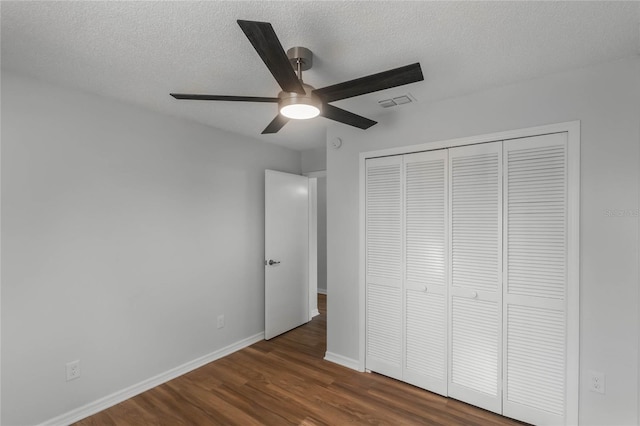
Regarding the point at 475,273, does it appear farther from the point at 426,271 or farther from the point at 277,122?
the point at 277,122

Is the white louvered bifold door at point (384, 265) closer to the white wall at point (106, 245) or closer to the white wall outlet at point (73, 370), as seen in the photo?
the white wall at point (106, 245)

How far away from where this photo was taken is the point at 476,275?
2393mm

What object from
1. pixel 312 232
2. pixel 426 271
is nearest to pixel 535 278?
pixel 426 271

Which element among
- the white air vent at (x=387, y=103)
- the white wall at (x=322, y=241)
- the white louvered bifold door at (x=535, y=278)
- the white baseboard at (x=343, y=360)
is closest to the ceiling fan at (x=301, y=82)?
the white air vent at (x=387, y=103)

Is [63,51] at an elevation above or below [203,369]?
above

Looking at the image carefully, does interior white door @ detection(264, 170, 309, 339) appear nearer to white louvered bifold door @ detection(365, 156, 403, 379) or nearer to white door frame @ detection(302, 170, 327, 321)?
white door frame @ detection(302, 170, 327, 321)

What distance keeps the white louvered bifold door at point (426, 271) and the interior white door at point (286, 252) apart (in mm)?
1712

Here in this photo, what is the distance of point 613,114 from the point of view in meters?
1.92

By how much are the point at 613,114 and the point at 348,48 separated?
1.72m

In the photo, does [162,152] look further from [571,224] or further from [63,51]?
[571,224]

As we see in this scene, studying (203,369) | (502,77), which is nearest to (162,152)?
(203,369)

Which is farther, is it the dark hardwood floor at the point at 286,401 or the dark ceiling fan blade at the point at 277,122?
the dark hardwood floor at the point at 286,401

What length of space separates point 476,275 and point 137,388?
9.72ft

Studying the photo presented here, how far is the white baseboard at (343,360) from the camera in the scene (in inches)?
118
